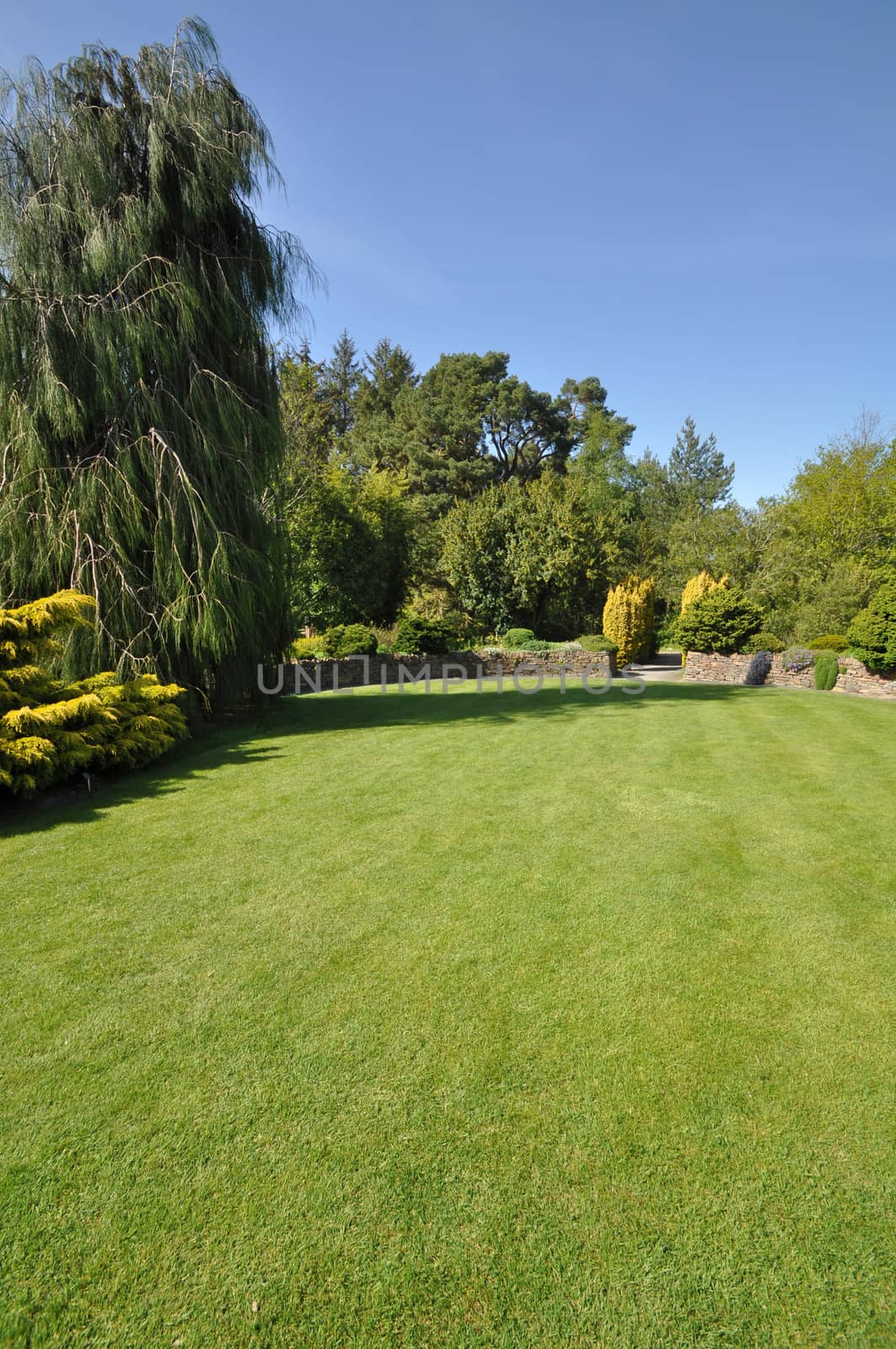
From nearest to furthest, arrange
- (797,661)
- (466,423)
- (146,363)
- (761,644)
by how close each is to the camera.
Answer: (146,363) < (797,661) < (761,644) < (466,423)

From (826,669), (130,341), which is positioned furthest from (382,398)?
(130,341)

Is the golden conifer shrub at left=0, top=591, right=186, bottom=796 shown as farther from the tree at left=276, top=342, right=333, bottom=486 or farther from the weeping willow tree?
the tree at left=276, top=342, right=333, bottom=486

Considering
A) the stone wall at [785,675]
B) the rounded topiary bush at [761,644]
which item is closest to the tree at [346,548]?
the stone wall at [785,675]

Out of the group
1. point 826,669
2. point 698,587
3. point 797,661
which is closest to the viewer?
point 826,669

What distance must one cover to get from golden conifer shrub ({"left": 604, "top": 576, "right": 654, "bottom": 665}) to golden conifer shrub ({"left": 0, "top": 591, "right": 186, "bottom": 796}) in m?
17.8

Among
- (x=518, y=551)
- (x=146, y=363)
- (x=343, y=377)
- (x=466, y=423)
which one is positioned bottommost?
(x=518, y=551)

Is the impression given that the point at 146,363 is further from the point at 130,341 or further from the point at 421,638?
the point at 421,638

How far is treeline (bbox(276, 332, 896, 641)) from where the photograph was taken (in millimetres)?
19375

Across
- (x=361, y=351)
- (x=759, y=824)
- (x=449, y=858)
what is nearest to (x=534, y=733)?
(x=759, y=824)

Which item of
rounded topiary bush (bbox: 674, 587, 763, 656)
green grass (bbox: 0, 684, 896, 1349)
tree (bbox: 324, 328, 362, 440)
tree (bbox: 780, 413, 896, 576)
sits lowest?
green grass (bbox: 0, 684, 896, 1349)

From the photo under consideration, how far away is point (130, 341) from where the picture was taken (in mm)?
Answer: 7125

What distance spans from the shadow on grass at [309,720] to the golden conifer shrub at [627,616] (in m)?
6.53

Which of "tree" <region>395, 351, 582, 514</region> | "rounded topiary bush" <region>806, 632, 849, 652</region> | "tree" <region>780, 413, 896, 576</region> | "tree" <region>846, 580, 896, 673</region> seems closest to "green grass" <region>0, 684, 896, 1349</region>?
"tree" <region>846, 580, 896, 673</region>

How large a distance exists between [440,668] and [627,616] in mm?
8740
